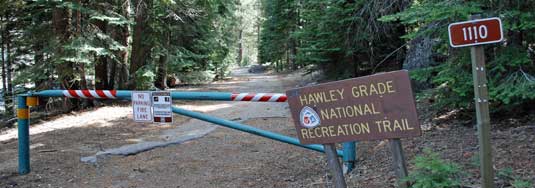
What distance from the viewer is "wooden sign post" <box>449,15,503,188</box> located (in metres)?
2.98

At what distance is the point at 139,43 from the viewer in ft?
54.0

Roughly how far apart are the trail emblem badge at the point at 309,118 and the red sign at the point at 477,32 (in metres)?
1.26

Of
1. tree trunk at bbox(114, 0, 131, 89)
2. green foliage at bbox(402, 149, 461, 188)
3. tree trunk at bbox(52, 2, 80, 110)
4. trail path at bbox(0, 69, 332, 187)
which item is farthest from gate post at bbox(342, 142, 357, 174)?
tree trunk at bbox(114, 0, 131, 89)

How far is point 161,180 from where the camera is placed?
6.11 m

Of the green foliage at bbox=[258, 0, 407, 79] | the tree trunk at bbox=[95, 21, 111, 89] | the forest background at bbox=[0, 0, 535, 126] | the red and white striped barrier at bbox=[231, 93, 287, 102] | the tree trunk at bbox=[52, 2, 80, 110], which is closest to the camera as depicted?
the red and white striped barrier at bbox=[231, 93, 287, 102]

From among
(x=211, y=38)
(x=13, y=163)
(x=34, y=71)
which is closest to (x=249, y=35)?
(x=211, y=38)

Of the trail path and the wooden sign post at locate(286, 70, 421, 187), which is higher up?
the wooden sign post at locate(286, 70, 421, 187)

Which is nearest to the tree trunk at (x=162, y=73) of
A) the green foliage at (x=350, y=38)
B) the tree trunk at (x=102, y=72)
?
the tree trunk at (x=102, y=72)

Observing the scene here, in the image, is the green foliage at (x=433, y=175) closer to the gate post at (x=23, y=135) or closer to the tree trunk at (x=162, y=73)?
the gate post at (x=23, y=135)

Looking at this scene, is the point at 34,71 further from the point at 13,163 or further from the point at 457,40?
the point at 457,40

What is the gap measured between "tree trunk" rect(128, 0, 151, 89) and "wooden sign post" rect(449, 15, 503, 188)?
45.8ft

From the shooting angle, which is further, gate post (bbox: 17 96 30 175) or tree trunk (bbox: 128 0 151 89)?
tree trunk (bbox: 128 0 151 89)

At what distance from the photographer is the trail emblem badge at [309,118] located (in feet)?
12.0

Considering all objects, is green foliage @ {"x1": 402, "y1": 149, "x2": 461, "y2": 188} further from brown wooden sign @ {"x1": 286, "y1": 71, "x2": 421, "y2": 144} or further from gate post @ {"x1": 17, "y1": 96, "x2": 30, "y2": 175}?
gate post @ {"x1": 17, "y1": 96, "x2": 30, "y2": 175}
